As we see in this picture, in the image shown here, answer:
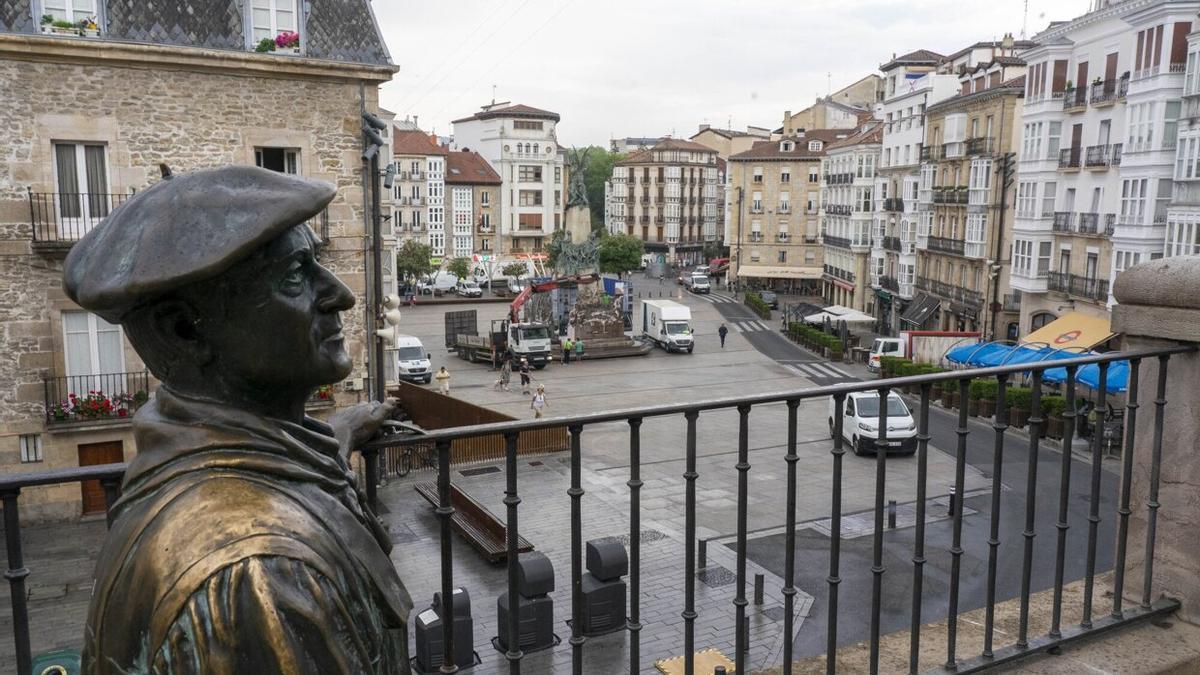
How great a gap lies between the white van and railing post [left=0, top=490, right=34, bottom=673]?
103ft

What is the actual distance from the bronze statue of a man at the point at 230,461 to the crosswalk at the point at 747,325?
48166 millimetres

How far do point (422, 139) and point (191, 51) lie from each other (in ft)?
184

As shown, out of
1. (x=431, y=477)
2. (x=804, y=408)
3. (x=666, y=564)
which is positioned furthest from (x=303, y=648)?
(x=804, y=408)

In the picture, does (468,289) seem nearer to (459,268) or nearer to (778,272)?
(459,268)

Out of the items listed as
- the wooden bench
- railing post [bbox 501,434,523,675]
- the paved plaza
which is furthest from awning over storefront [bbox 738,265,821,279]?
railing post [bbox 501,434,523,675]

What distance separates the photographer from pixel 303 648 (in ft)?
4.54

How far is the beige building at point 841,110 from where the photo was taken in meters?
72.7

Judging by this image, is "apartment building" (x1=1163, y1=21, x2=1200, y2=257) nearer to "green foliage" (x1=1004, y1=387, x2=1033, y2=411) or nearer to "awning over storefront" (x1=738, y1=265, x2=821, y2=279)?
"green foliage" (x1=1004, y1=387, x2=1033, y2=411)

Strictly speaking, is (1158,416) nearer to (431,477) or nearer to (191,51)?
(191,51)

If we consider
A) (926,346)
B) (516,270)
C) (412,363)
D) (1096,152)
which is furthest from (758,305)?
(412,363)

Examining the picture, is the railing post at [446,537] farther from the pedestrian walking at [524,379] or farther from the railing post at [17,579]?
the pedestrian walking at [524,379]

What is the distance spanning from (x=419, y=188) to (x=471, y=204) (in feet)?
17.9

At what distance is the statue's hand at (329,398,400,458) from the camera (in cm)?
230

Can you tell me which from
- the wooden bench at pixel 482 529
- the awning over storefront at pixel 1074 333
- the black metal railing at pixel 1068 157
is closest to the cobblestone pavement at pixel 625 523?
the wooden bench at pixel 482 529
